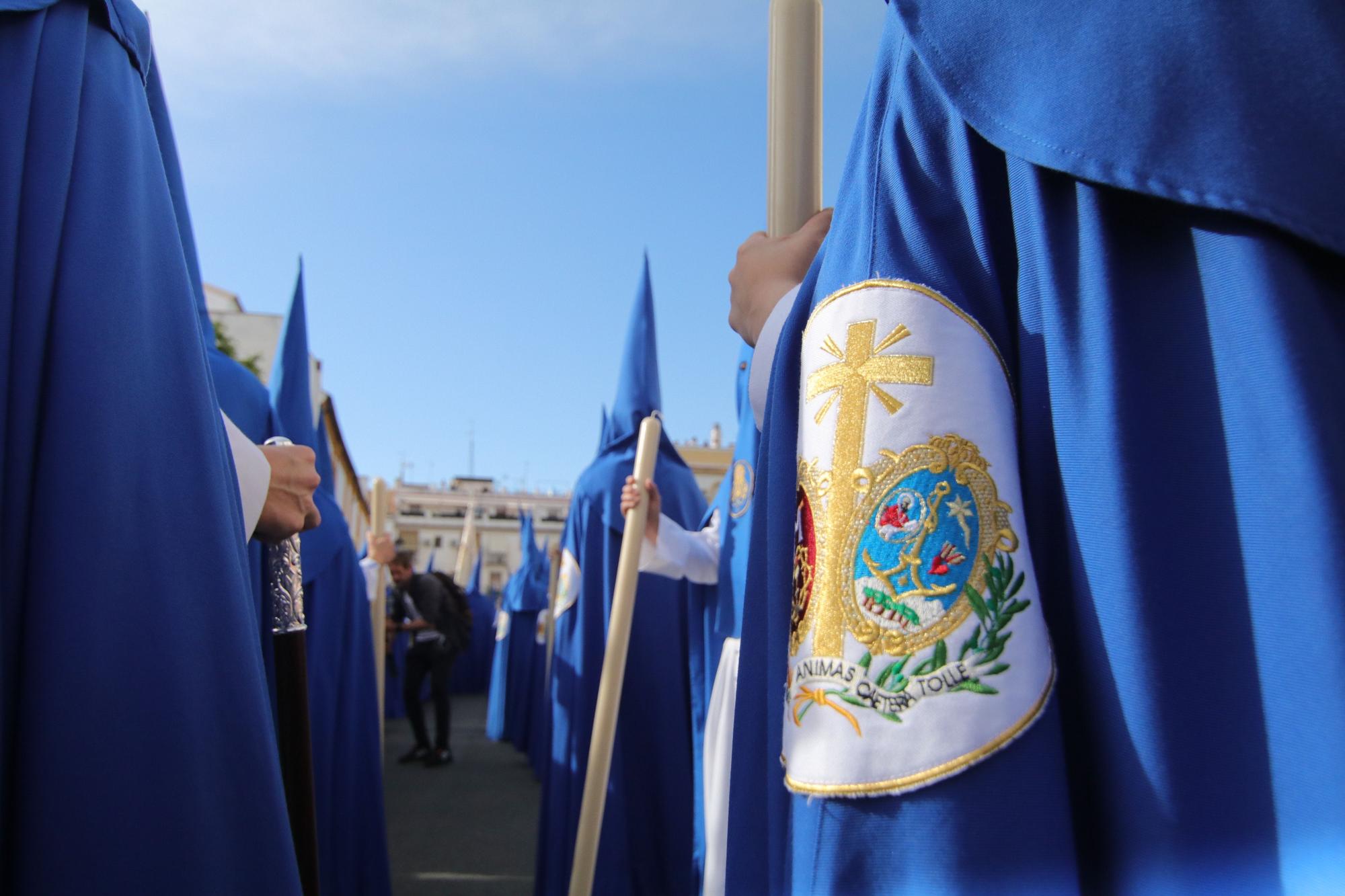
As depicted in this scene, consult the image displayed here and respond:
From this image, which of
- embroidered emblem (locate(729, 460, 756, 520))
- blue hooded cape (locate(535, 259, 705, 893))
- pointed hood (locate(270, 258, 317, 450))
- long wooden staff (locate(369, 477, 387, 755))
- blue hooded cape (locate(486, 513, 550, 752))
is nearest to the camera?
embroidered emblem (locate(729, 460, 756, 520))

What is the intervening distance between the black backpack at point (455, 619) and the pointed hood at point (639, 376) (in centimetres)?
450

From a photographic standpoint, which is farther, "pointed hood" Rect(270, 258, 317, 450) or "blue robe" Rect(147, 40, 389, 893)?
"blue robe" Rect(147, 40, 389, 893)

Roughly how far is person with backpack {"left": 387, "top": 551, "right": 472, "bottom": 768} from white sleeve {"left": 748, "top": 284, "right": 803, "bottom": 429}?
26.7 ft

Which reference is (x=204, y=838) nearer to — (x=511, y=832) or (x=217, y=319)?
(x=511, y=832)

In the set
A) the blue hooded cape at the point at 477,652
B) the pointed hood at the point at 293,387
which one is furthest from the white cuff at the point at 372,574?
the blue hooded cape at the point at 477,652

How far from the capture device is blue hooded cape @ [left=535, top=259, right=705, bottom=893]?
4441 millimetres

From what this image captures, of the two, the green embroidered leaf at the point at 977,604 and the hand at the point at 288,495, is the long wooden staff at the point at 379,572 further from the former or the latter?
the green embroidered leaf at the point at 977,604

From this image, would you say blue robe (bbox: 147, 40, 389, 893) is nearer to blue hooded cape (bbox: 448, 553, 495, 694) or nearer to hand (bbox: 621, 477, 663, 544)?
hand (bbox: 621, 477, 663, 544)

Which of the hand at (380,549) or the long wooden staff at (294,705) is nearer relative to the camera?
the long wooden staff at (294,705)

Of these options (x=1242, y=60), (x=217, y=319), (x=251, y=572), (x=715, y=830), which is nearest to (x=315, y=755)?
(x=715, y=830)

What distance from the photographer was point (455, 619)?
30.0 feet

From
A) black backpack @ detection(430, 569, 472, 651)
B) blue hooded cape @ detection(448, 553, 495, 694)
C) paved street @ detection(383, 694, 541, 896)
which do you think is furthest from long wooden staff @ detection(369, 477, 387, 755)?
blue hooded cape @ detection(448, 553, 495, 694)

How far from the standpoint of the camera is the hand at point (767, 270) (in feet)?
3.75

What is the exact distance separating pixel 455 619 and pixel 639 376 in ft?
15.6
